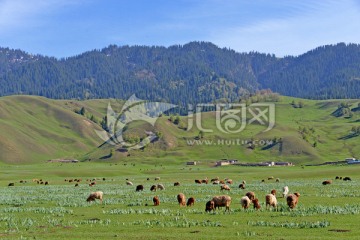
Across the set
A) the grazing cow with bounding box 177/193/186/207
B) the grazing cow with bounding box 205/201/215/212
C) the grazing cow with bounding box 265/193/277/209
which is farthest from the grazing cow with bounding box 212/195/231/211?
the grazing cow with bounding box 177/193/186/207

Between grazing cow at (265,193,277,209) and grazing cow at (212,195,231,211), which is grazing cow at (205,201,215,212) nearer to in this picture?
grazing cow at (212,195,231,211)

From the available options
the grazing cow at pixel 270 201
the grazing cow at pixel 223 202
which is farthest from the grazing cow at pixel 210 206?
the grazing cow at pixel 270 201

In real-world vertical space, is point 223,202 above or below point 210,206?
above

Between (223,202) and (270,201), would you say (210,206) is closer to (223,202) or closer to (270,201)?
(223,202)

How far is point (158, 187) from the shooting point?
212ft

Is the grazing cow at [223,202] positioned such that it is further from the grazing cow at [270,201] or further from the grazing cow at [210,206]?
the grazing cow at [270,201]

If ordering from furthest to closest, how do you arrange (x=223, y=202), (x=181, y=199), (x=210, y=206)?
1. (x=181, y=199)
2. (x=223, y=202)
3. (x=210, y=206)

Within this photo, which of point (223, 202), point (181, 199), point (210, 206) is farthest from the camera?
point (181, 199)

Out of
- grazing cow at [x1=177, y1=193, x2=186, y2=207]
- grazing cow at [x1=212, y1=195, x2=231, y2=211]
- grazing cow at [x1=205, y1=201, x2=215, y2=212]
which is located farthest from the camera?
grazing cow at [x1=177, y1=193, x2=186, y2=207]

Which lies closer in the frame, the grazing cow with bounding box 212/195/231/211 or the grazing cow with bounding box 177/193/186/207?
the grazing cow with bounding box 212/195/231/211

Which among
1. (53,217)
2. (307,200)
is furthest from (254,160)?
(53,217)

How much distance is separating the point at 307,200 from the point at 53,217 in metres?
22.5

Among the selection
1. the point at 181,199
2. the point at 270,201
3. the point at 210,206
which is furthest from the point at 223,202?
the point at 181,199

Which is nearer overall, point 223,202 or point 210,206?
point 210,206
